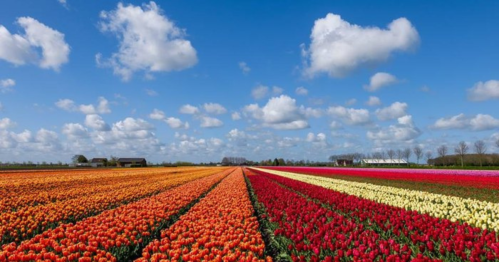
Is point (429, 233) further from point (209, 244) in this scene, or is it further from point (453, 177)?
point (453, 177)

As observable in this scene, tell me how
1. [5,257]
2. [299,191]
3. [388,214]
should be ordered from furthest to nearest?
[299,191], [388,214], [5,257]

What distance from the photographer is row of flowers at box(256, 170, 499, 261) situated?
520 cm

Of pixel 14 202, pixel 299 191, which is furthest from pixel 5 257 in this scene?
pixel 299 191

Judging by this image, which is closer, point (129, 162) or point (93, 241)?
point (93, 241)

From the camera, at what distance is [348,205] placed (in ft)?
35.9

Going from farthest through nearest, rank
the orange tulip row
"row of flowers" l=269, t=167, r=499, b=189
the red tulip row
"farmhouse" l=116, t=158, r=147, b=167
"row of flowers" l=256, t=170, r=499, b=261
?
"farmhouse" l=116, t=158, r=147, b=167 → "row of flowers" l=269, t=167, r=499, b=189 → the orange tulip row → "row of flowers" l=256, t=170, r=499, b=261 → the red tulip row

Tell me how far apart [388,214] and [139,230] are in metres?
6.44

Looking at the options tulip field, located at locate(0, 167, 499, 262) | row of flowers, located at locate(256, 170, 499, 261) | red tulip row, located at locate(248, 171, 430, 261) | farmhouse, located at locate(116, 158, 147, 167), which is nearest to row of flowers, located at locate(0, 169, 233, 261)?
tulip field, located at locate(0, 167, 499, 262)

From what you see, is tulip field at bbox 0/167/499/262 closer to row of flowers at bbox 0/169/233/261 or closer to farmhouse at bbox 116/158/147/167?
row of flowers at bbox 0/169/233/261

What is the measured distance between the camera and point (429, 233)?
6.32 m

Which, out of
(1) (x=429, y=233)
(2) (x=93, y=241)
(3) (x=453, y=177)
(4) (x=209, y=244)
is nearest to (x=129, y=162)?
(3) (x=453, y=177)

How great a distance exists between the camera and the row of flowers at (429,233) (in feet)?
17.1

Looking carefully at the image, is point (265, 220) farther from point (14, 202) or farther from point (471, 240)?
point (14, 202)

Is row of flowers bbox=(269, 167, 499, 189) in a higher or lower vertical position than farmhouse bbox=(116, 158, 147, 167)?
lower
